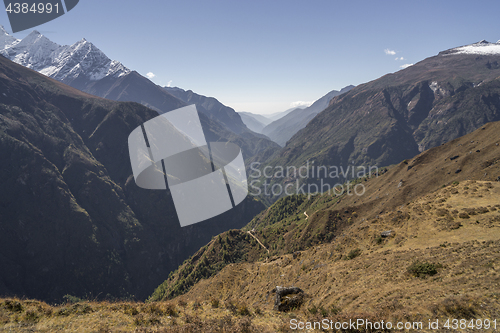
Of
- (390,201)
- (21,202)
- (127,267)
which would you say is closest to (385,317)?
(390,201)

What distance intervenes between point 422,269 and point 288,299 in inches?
462

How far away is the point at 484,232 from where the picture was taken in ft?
77.7

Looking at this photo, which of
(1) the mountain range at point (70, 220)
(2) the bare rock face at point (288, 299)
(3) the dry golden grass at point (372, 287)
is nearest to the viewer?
(3) the dry golden grass at point (372, 287)

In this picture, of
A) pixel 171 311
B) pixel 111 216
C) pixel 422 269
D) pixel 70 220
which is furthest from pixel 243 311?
pixel 111 216

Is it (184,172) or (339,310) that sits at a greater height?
(184,172)

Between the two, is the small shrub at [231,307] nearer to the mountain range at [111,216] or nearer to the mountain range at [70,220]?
the mountain range at [111,216]

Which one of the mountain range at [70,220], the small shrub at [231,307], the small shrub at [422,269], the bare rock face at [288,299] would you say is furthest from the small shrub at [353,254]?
the mountain range at [70,220]

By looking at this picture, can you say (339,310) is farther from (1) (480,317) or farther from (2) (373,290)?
(1) (480,317)

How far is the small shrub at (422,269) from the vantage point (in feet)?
58.5

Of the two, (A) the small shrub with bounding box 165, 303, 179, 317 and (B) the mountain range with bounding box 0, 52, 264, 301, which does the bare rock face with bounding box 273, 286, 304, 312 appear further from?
(B) the mountain range with bounding box 0, 52, 264, 301

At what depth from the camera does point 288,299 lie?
18.7m

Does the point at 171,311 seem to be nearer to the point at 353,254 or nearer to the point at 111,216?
the point at 353,254

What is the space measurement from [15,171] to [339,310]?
20238 centimetres

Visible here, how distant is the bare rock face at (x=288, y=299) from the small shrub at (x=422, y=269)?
992 cm
